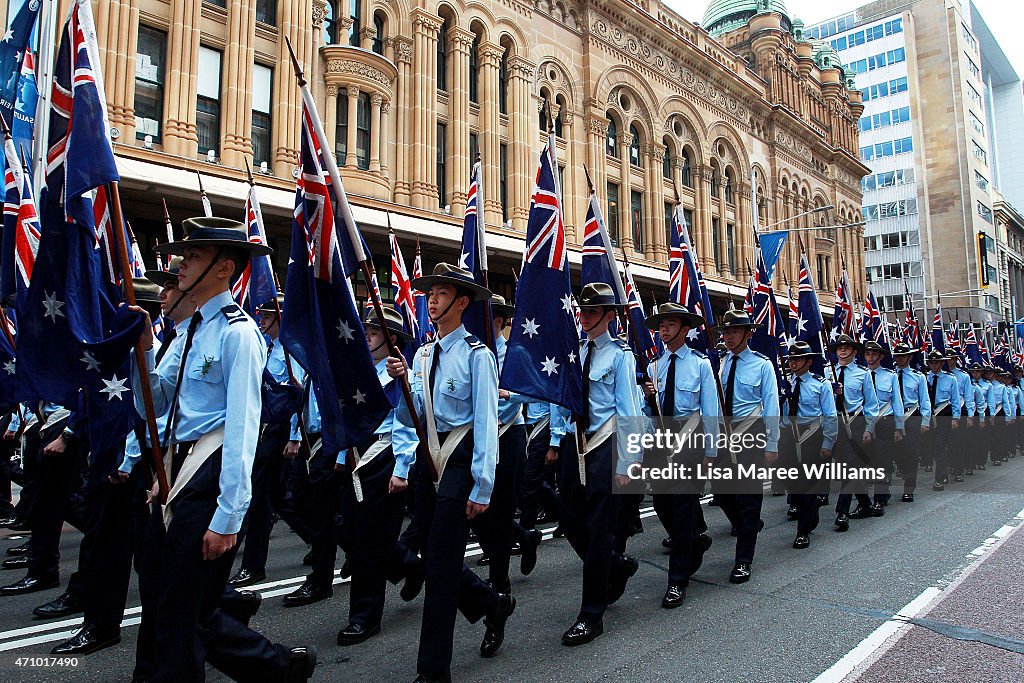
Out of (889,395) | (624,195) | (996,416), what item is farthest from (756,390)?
(624,195)

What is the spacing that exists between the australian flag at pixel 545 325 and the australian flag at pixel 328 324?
4.58ft

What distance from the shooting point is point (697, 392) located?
6.23 m

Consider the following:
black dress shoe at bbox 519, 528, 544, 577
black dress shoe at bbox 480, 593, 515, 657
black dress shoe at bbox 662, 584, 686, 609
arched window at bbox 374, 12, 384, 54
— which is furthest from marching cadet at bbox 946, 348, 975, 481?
arched window at bbox 374, 12, 384, 54

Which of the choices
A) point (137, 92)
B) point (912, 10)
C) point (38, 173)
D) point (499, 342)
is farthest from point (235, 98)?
point (912, 10)

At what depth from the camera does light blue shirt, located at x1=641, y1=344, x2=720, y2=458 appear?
6.21 m

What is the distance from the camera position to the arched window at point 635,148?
92.4 feet

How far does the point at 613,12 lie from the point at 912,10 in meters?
57.6

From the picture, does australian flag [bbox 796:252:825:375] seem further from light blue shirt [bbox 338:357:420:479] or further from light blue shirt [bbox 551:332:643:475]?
light blue shirt [bbox 338:357:420:479]

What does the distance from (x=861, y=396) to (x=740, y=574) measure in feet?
16.5

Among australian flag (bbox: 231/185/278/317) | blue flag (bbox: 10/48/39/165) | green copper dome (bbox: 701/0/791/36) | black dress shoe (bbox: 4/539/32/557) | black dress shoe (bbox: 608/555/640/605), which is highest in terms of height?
green copper dome (bbox: 701/0/791/36)

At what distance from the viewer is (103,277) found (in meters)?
3.94

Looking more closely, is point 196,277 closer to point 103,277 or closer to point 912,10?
point 103,277

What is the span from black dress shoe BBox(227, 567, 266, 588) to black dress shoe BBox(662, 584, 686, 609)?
324cm

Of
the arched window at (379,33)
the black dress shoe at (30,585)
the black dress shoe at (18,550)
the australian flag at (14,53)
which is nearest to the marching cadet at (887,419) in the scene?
the black dress shoe at (30,585)
